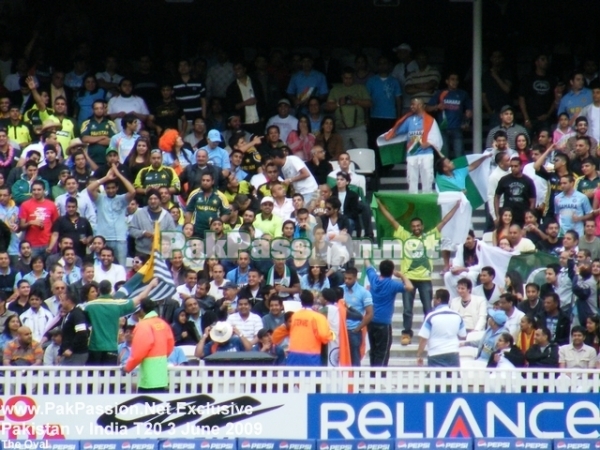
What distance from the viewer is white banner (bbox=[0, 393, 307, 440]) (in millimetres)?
15094

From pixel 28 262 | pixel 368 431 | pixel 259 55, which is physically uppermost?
pixel 259 55

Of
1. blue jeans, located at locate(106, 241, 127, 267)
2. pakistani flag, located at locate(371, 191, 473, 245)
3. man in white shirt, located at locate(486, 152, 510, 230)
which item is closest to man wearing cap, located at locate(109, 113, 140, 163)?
blue jeans, located at locate(106, 241, 127, 267)

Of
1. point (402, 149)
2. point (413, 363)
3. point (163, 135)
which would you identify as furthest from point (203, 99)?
point (413, 363)

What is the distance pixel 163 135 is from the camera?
21859 mm

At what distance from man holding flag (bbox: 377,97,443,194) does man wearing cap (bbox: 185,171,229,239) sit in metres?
2.81

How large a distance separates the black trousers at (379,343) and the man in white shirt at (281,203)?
2747mm

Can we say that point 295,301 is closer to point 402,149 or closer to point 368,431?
point 368,431

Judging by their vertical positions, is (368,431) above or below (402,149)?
below

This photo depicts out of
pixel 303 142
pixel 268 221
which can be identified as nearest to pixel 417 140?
pixel 303 142

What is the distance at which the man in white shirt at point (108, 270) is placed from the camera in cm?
1927

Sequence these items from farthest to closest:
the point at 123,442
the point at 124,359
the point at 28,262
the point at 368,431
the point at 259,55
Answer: the point at 259,55
the point at 28,262
the point at 124,359
the point at 368,431
the point at 123,442

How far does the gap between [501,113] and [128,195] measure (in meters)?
5.59

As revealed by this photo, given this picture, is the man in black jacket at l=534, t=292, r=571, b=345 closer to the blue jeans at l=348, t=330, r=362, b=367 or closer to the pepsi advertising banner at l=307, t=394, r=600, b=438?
the blue jeans at l=348, t=330, r=362, b=367

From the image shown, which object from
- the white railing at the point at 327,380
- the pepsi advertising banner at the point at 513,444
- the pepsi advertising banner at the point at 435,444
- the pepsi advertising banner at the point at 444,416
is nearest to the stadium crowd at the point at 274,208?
the white railing at the point at 327,380
